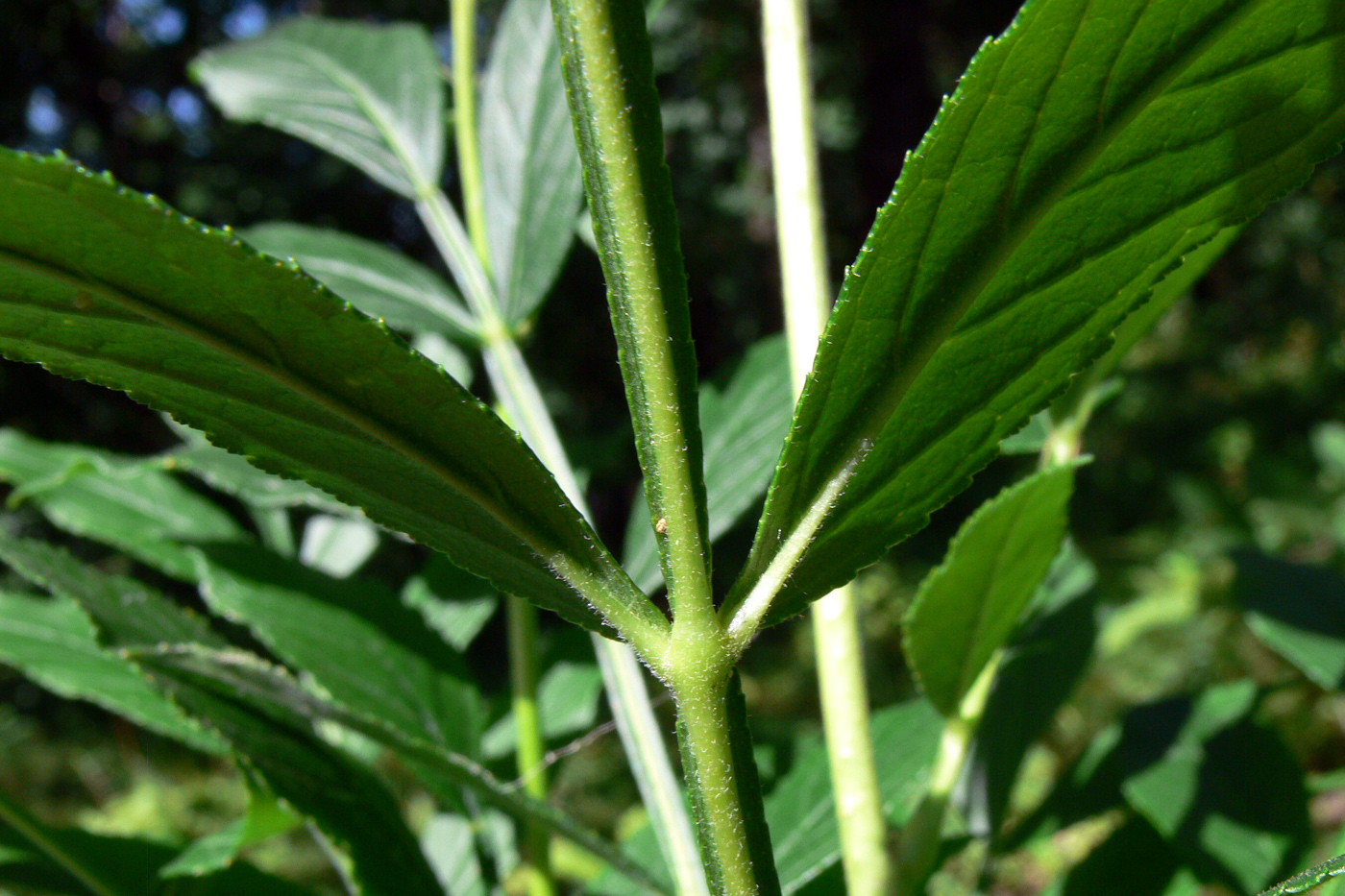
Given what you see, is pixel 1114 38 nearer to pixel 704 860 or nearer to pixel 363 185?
pixel 704 860

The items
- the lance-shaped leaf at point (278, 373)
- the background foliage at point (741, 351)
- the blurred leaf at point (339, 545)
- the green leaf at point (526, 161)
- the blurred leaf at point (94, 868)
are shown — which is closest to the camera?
the lance-shaped leaf at point (278, 373)

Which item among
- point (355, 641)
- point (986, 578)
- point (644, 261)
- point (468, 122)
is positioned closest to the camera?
point (644, 261)

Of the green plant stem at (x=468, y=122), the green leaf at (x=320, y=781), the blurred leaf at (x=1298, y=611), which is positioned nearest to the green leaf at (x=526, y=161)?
the green plant stem at (x=468, y=122)

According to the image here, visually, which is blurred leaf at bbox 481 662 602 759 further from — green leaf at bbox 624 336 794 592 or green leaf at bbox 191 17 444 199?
green leaf at bbox 191 17 444 199

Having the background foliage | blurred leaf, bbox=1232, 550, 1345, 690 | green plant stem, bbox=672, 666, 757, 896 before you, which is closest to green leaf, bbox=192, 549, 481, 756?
green plant stem, bbox=672, 666, 757, 896

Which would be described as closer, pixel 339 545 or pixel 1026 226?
pixel 1026 226

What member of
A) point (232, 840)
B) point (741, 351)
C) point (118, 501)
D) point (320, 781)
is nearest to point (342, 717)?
point (320, 781)

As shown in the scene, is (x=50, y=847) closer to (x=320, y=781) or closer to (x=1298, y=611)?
Answer: (x=320, y=781)

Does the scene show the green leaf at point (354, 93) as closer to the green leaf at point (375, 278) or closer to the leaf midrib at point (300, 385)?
the green leaf at point (375, 278)
